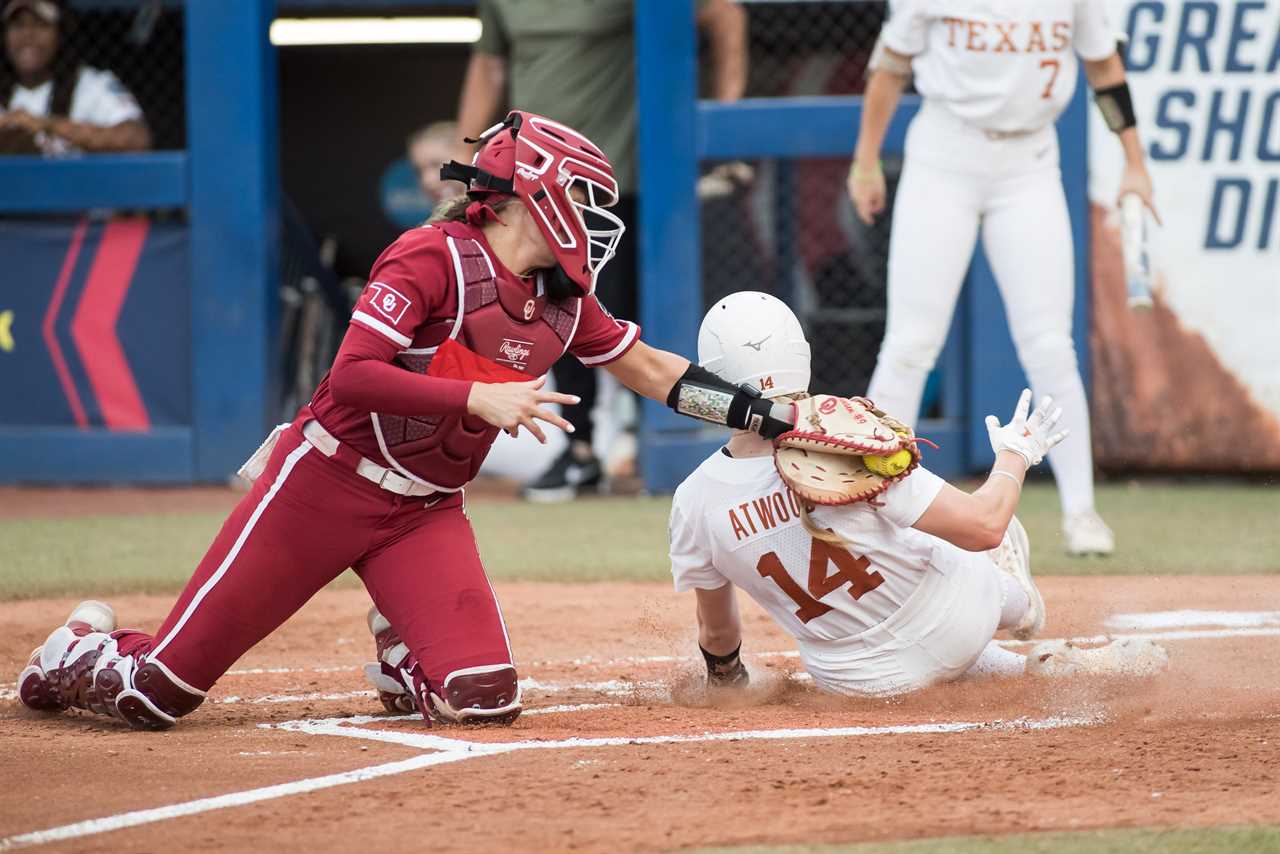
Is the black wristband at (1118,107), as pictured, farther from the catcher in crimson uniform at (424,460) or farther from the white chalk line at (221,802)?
the white chalk line at (221,802)

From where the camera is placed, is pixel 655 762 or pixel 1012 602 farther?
pixel 1012 602

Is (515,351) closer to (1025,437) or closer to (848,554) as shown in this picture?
(848,554)

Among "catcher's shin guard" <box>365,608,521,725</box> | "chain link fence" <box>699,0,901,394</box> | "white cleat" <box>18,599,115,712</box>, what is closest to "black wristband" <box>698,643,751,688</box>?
"catcher's shin guard" <box>365,608,521,725</box>

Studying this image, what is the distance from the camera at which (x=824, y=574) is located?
4.01 m

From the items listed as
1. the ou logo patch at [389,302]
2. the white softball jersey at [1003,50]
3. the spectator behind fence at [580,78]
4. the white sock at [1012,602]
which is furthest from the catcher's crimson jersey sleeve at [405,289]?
the spectator behind fence at [580,78]

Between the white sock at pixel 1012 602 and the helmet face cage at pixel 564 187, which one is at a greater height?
the helmet face cage at pixel 564 187

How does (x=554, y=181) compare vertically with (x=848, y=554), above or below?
above

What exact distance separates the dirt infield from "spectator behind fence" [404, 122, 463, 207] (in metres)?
6.19

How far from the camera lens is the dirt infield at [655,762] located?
3098mm

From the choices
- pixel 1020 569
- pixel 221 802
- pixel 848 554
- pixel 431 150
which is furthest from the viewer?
pixel 431 150

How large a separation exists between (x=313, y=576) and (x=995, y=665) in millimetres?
1667

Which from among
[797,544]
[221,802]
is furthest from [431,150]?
[221,802]

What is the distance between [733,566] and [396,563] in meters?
0.79

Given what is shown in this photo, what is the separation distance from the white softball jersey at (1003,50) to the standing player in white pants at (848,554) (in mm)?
2377
